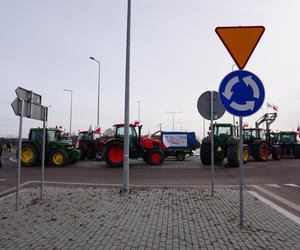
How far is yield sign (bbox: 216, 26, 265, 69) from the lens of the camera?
5793 millimetres

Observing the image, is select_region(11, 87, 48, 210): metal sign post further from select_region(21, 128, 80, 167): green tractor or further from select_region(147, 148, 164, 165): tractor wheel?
select_region(147, 148, 164, 165): tractor wheel

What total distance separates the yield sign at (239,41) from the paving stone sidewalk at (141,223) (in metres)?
2.76

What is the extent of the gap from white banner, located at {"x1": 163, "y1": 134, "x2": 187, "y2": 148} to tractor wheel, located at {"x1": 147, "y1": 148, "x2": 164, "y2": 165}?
A: 5.82m

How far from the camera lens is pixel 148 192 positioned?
9617 millimetres

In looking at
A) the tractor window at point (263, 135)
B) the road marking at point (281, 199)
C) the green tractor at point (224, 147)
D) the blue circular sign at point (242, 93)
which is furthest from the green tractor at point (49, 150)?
the blue circular sign at point (242, 93)

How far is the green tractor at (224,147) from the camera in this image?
1855cm

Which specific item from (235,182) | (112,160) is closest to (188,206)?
(235,182)

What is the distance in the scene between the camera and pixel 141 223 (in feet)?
19.8

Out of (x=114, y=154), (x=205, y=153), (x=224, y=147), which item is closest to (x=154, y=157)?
(x=114, y=154)

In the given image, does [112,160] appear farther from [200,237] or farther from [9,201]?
[200,237]

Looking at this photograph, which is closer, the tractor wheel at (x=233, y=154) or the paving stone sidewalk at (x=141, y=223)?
the paving stone sidewalk at (x=141, y=223)

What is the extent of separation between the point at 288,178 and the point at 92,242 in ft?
36.6

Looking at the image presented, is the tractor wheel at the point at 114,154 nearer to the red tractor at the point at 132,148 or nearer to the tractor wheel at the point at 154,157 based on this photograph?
the red tractor at the point at 132,148

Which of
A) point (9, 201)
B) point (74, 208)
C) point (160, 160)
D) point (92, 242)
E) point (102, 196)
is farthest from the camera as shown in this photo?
point (160, 160)
